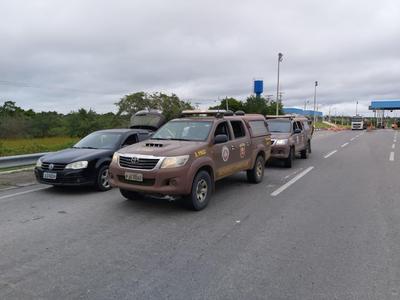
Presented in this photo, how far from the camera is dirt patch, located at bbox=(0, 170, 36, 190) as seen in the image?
9466mm

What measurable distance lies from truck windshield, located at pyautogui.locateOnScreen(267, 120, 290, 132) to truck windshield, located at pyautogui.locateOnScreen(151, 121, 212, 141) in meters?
6.82

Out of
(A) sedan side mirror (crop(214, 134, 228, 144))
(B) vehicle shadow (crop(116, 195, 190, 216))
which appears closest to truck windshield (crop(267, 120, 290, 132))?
(A) sedan side mirror (crop(214, 134, 228, 144))

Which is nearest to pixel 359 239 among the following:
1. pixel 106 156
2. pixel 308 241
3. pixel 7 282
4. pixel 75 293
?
pixel 308 241

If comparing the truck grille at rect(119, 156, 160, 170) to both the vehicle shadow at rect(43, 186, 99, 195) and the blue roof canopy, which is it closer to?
the vehicle shadow at rect(43, 186, 99, 195)

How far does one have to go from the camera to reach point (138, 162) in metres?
6.69

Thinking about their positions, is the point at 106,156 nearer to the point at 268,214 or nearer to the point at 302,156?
the point at 268,214

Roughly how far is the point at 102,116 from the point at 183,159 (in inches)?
1661

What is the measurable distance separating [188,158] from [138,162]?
36.4 inches

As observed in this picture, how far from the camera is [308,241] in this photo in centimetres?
519

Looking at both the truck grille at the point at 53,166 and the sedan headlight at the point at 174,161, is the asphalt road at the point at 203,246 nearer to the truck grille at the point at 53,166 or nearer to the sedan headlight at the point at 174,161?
the truck grille at the point at 53,166

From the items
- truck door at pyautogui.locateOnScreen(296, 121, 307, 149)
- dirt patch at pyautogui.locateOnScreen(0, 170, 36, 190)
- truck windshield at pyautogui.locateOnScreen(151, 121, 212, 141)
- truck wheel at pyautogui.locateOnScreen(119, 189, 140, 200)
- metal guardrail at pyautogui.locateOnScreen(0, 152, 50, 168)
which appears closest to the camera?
truck wheel at pyautogui.locateOnScreen(119, 189, 140, 200)

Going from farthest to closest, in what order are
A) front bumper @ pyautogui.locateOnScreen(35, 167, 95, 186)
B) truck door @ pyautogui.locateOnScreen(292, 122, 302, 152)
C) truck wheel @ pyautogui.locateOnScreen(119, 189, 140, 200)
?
truck door @ pyautogui.locateOnScreen(292, 122, 302, 152) < front bumper @ pyautogui.locateOnScreen(35, 167, 95, 186) < truck wheel @ pyautogui.locateOnScreen(119, 189, 140, 200)

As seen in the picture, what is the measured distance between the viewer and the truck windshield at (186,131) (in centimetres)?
772

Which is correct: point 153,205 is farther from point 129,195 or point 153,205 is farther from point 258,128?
point 258,128
